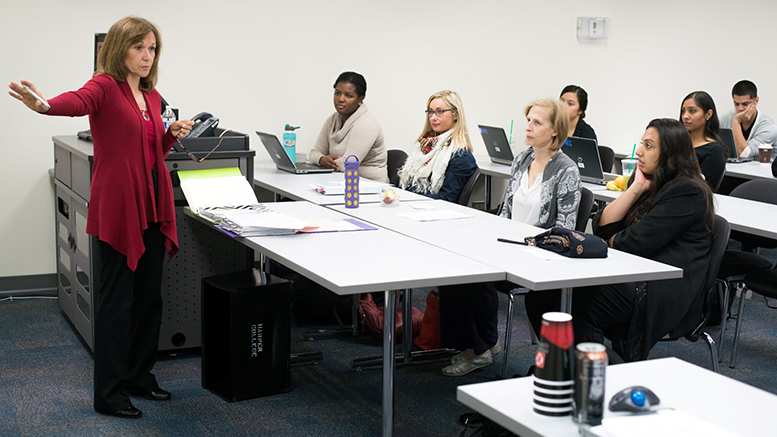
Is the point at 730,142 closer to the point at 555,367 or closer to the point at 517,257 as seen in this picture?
the point at 517,257

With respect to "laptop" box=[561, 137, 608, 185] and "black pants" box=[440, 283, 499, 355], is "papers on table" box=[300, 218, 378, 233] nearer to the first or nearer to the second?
"black pants" box=[440, 283, 499, 355]

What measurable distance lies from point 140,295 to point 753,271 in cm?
274

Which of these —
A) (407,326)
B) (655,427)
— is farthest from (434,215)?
(655,427)

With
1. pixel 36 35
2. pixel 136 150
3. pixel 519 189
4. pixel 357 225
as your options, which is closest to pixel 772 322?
pixel 519 189

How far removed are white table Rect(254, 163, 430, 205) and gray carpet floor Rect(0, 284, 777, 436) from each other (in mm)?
718

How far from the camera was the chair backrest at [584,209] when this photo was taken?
3.66 metres

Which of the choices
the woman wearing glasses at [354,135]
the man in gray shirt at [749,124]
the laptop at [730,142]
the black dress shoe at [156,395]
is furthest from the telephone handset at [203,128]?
the man in gray shirt at [749,124]

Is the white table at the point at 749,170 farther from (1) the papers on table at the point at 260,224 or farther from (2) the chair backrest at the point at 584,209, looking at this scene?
(1) the papers on table at the point at 260,224

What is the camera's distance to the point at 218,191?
142 inches

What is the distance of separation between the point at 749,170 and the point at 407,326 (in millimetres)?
3078

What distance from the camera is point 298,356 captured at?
12.3ft

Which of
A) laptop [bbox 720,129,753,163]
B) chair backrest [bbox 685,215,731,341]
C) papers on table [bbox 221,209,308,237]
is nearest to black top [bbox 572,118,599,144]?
laptop [bbox 720,129,753,163]

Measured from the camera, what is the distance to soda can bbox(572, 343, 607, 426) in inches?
54.7

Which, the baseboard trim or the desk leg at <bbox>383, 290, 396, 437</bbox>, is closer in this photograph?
the desk leg at <bbox>383, 290, 396, 437</bbox>
